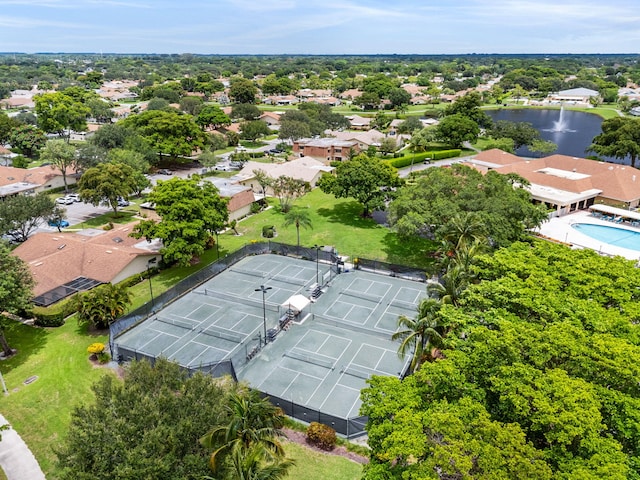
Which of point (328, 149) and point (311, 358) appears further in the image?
point (328, 149)

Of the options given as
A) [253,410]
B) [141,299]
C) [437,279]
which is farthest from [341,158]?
[253,410]

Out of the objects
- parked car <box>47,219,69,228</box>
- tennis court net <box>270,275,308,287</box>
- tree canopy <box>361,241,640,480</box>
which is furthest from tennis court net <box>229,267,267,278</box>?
parked car <box>47,219,69,228</box>

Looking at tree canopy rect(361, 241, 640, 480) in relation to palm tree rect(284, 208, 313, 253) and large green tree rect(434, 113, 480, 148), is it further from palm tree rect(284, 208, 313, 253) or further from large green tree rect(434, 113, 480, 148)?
large green tree rect(434, 113, 480, 148)

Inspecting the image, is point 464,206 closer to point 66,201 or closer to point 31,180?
point 66,201

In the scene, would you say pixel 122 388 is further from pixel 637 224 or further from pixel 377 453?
pixel 637 224

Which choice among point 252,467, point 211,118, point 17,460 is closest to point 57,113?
point 211,118

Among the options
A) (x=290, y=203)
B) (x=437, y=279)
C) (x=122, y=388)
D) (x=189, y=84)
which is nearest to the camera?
(x=122, y=388)
